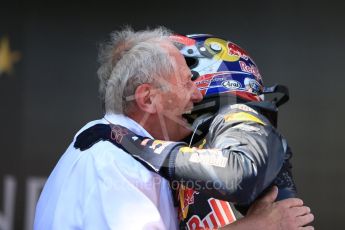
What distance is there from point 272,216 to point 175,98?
36 cm

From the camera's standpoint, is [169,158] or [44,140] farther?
[44,140]

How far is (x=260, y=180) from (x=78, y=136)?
0.48 metres

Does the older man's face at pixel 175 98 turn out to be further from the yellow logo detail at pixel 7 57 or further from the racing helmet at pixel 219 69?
the yellow logo detail at pixel 7 57

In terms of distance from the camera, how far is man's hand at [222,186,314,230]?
4.82 feet

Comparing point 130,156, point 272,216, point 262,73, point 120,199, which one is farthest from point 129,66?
point 262,73

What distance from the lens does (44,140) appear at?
10.6ft

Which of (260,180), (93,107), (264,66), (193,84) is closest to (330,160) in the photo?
(264,66)

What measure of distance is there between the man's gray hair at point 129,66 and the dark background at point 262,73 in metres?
1.61

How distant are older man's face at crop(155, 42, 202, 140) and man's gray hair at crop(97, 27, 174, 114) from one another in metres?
0.03

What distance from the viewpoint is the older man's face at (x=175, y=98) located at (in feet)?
5.16

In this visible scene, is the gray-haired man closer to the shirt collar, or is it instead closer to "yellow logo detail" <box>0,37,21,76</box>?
the shirt collar

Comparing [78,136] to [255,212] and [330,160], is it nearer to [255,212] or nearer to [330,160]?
[255,212]

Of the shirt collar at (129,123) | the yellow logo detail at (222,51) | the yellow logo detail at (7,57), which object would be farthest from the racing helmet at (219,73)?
the yellow logo detail at (7,57)

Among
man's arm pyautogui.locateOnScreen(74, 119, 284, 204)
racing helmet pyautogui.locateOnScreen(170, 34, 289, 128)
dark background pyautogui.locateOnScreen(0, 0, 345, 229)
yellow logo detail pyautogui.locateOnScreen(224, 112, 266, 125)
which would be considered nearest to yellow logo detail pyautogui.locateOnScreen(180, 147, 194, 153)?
man's arm pyautogui.locateOnScreen(74, 119, 284, 204)
